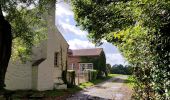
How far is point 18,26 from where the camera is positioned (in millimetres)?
19578

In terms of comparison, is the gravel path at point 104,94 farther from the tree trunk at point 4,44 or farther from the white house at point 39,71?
the tree trunk at point 4,44

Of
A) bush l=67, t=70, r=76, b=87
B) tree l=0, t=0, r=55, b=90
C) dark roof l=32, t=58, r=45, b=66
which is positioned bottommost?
bush l=67, t=70, r=76, b=87

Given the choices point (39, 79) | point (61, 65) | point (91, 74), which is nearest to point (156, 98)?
point (39, 79)

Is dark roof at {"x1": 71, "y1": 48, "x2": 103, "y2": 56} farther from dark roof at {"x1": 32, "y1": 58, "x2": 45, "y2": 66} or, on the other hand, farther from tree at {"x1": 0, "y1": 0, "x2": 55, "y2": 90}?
tree at {"x1": 0, "y1": 0, "x2": 55, "y2": 90}

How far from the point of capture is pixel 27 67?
26.5 meters

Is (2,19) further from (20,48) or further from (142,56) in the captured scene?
(142,56)

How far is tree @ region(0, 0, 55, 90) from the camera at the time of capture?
56.3 feet

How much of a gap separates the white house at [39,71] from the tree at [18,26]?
8.77ft

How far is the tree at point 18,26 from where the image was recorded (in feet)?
56.3

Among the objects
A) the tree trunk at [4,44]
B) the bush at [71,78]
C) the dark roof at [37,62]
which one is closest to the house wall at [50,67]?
the dark roof at [37,62]

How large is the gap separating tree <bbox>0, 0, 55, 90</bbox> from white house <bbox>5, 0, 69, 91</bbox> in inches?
105

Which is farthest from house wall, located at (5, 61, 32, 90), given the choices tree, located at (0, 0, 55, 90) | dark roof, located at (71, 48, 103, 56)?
dark roof, located at (71, 48, 103, 56)

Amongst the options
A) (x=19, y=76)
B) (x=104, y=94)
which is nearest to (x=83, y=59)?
(x=19, y=76)

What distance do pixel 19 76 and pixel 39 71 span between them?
67.7 inches
